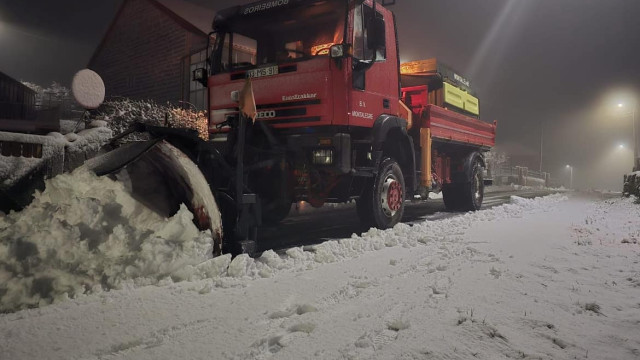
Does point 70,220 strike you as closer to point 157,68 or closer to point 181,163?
point 181,163

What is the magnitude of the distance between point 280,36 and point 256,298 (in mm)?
4457

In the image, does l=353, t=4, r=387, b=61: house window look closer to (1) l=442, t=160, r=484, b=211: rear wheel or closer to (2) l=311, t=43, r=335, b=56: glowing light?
(2) l=311, t=43, r=335, b=56: glowing light

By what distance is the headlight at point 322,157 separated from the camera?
5.42 metres

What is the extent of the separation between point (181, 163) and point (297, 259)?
1.53 meters

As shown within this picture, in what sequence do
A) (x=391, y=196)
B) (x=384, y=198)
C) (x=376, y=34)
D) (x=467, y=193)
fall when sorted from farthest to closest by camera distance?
(x=467, y=193) → (x=391, y=196) → (x=384, y=198) → (x=376, y=34)

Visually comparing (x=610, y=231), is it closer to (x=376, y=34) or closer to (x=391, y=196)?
(x=391, y=196)

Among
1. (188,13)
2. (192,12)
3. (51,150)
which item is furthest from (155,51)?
(51,150)

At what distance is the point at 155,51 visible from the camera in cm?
2055

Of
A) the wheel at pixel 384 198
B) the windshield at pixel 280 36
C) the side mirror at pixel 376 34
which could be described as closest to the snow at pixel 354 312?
the wheel at pixel 384 198

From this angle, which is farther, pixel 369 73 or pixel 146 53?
pixel 146 53

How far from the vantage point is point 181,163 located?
3684 mm

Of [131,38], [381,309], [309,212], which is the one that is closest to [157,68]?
[131,38]

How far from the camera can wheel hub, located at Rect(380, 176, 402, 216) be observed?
A: 6523 millimetres

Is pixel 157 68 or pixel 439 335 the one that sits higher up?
pixel 157 68
